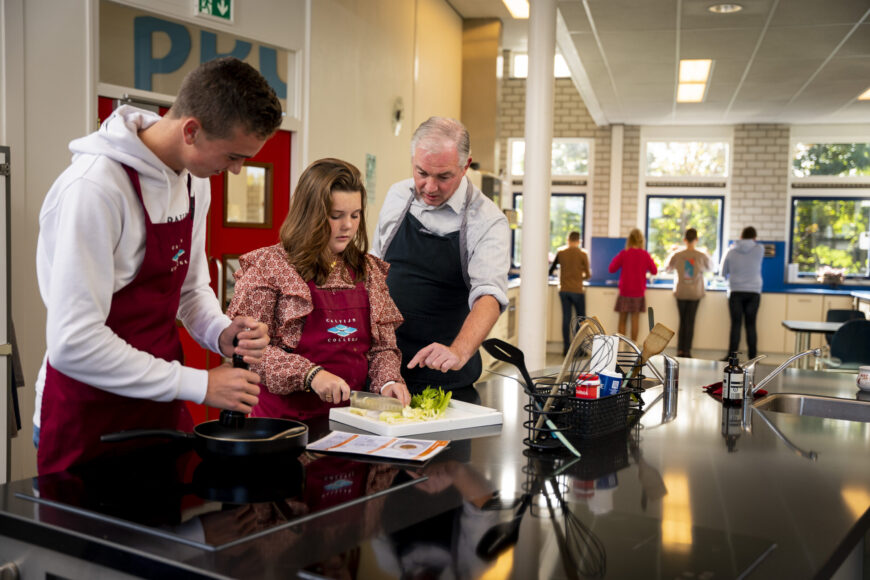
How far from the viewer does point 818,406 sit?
101 inches

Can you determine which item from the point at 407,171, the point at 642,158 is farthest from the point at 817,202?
the point at 407,171

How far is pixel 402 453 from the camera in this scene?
60.8 inches

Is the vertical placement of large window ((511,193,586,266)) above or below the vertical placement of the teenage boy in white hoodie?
above

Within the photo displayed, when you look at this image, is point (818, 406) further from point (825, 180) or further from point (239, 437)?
point (825, 180)

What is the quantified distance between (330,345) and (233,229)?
9.13 ft

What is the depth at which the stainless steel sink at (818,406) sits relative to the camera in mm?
2473

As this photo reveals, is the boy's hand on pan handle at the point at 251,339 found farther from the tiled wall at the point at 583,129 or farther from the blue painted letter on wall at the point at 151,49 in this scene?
the tiled wall at the point at 583,129

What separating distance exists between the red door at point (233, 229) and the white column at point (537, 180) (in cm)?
167

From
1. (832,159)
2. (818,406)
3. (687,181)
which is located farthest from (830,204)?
(818,406)

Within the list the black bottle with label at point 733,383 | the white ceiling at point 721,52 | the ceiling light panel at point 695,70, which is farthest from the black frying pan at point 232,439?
the ceiling light panel at point 695,70

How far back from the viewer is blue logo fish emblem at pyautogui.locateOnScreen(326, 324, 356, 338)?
2.07 meters

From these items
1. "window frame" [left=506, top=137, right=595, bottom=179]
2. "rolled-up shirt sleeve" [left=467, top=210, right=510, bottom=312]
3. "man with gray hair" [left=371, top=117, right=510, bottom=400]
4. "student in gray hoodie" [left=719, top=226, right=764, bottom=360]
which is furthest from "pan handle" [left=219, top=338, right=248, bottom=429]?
"window frame" [left=506, top=137, right=595, bottom=179]

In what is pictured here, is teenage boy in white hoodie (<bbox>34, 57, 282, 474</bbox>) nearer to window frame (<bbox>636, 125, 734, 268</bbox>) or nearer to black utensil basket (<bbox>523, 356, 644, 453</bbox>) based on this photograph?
black utensil basket (<bbox>523, 356, 644, 453</bbox>)

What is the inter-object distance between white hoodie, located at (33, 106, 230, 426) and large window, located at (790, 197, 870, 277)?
34.5ft
